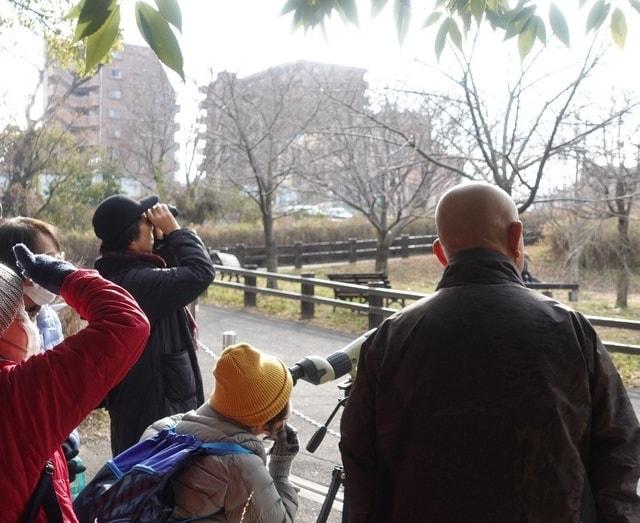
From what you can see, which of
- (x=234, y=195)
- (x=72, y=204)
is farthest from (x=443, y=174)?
(x=234, y=195)

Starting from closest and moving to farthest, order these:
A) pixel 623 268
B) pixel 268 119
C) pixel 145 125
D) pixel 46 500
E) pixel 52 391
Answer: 1. pixel 52 391
2. pixel 46 500
3. pixel 623 268
4. pixel 268 119
5. pixel 145 125

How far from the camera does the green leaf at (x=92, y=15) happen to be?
1.78 meters

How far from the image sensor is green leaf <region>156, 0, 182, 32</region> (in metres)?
1.74

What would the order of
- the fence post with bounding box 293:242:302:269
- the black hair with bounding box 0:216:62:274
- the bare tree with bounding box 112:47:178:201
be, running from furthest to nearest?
the bare tree with bounding box 112:47:178:201 < the fence post with bounding box 293:242:302:269 < the black hair with bounding box 0:216:62:274

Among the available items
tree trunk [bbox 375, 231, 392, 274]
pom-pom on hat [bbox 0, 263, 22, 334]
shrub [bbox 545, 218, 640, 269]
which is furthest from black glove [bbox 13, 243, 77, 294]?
tree trunk [bbox 375, 231, 392, 274]

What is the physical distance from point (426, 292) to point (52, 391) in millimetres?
15029

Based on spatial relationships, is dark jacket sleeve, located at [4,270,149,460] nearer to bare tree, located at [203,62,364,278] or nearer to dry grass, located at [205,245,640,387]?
dry grass, located at [205,245,640,387]

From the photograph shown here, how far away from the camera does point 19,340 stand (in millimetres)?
1662

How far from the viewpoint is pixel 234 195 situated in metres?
30.7

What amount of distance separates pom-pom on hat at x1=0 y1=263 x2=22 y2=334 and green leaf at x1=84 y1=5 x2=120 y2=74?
65 centimetres

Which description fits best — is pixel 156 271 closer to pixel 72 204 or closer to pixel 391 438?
pixel 391 438

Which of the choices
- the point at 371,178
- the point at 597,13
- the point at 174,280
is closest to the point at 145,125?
the point at 371,178

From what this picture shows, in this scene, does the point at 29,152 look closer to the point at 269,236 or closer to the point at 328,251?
the point at 269,236

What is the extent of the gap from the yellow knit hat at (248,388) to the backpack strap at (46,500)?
0.80m
